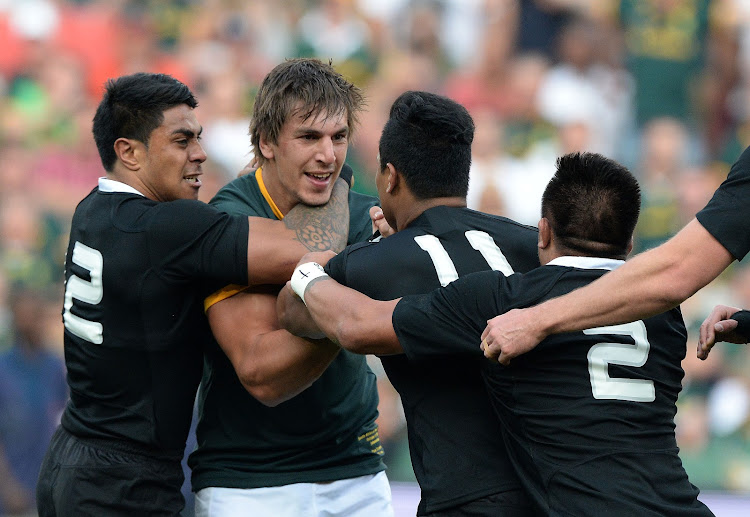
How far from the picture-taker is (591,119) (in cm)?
871

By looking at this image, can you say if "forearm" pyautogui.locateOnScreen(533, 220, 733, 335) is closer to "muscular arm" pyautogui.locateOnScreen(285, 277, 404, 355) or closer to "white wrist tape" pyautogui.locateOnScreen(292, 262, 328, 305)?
"muscular arm" pyautogui.locateOnScreen(285, 277, 404, 355)

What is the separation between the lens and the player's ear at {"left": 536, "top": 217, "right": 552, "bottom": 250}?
2.87m

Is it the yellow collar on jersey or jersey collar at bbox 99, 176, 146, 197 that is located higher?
jersey collar at bbox 99, 176, 146, 197

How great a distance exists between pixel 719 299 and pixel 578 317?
6.12m

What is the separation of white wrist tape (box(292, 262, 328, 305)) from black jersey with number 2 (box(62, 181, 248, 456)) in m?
0.27

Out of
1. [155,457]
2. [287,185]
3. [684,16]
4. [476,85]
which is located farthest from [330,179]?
[684,16]

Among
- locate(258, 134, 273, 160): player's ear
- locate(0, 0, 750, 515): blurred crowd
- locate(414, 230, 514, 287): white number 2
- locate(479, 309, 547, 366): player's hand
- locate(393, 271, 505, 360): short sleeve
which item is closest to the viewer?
locate(479, 309, 547, 366): player's hand

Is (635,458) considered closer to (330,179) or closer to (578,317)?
(578,317)

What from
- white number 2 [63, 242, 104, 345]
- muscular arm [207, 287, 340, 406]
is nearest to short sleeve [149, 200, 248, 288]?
muscular arm [207, 287, 340, 406]

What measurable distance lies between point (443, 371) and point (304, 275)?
55 cm

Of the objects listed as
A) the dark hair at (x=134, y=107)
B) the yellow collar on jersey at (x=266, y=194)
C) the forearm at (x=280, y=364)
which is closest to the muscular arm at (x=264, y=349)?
the forearm at (x=280, y=364)

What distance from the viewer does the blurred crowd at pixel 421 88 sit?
817cm

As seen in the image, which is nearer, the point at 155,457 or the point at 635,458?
the point at 635,458

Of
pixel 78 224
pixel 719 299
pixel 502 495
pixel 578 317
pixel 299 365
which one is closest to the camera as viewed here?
pixel 578 317
